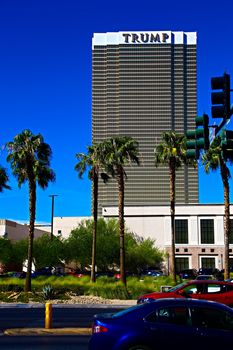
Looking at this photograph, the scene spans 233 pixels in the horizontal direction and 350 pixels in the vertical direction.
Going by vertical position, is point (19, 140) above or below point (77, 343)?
above

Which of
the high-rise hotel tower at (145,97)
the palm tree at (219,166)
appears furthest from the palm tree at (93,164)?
the high-rise hotel tower at (145,97)

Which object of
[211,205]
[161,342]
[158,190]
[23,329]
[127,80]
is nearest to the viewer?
[161,342]

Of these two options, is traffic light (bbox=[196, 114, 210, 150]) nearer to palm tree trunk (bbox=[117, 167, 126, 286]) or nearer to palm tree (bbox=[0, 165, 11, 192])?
palm tree trunk (bbox=[117, 167, 126, 286])

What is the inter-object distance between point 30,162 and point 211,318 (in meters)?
27.8

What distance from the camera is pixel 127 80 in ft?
573

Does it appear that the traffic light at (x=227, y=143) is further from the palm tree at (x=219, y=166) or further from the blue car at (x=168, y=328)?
the palm tree at (x=219, y=166)

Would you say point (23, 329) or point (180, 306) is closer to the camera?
point (180, 306)

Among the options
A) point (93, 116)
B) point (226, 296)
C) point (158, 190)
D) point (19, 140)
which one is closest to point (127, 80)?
point (93, 116)

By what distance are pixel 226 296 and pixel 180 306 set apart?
10.3m

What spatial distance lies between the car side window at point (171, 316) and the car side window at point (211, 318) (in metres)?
0.14

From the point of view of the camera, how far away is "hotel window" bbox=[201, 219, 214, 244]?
77.1 m

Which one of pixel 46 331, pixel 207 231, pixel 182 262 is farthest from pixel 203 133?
pixel 207 231

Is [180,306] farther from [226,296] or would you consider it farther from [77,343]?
[226,296]

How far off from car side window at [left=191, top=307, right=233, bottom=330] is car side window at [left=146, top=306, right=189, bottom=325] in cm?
14
